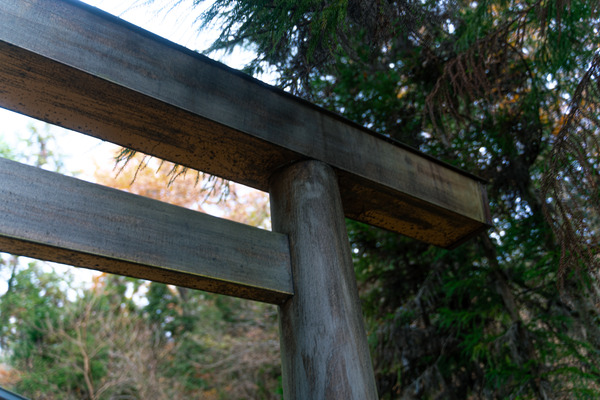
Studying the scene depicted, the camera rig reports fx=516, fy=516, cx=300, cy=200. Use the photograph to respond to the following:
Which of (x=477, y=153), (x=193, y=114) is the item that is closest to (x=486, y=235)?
(x=477, y=153)

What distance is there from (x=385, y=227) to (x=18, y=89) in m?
1.53

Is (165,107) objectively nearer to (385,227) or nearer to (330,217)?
(330,217)

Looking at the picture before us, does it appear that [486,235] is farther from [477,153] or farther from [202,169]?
[202,169]

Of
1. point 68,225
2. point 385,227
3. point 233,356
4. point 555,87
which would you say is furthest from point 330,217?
point 233,356

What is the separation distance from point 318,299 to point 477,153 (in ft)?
10.9

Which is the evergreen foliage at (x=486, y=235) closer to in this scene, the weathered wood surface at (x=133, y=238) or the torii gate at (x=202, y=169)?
the torii gate at (x=202, y=169)

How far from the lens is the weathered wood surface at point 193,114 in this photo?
5.27 feet

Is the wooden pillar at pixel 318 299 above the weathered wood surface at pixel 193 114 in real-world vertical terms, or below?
below

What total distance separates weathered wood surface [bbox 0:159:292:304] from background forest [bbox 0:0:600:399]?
36.9 inches

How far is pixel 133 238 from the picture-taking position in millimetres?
1569

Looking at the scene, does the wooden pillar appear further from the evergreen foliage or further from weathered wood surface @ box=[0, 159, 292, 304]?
the evergreen foliage

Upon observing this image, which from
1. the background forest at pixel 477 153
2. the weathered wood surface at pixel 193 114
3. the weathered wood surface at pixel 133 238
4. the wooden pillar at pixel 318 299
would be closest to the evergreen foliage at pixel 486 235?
the background forest at pixel 477 153

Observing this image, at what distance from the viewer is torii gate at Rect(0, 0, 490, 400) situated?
4.97ft

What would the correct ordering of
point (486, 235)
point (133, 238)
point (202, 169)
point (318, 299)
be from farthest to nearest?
point (486, 235), point (202, 169), point (318, 299), point (133, 238)
